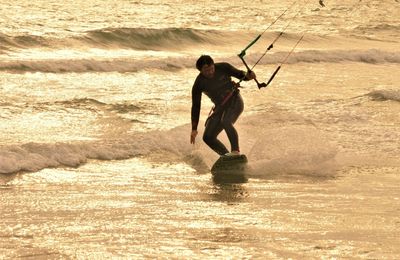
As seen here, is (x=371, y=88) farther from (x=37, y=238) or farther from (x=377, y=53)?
(x=37, y=238)

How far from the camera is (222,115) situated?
40.0ft

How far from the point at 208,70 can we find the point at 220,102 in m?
0.51

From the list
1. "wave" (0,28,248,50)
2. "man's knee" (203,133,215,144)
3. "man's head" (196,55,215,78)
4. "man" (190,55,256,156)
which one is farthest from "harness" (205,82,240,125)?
"wave" (0,28,248,50)

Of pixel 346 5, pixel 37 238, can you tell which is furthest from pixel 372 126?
pixel 346 5

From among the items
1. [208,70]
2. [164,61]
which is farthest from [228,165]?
[164,61]

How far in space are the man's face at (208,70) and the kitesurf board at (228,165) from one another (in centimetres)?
101

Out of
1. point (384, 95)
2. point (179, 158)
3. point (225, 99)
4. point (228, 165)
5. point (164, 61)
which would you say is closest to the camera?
point (228, 165)

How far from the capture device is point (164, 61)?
2539 cm

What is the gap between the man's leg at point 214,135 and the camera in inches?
476

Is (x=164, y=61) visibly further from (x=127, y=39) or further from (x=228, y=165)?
(x=228, y=165)

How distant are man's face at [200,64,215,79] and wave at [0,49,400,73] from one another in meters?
11.6

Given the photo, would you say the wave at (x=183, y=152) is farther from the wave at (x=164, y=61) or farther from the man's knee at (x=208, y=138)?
the wave at (x=164, y=61)

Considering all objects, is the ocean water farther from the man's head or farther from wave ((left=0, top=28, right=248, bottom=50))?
the man's head

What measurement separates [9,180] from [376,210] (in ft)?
13.4
